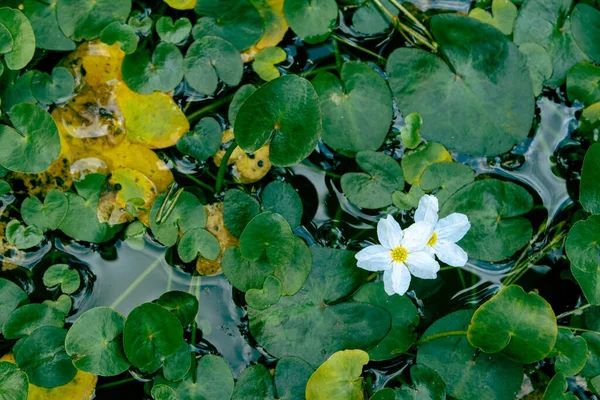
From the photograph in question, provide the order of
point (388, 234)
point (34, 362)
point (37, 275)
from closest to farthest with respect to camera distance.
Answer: point (388, 234) → point (34, 362) → point (37, 275)

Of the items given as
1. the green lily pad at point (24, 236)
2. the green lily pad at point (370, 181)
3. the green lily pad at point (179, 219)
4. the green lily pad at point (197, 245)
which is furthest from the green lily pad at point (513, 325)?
the green lily pad at point (24, 236)

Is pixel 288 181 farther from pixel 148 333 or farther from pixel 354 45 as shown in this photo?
pixel 148 333

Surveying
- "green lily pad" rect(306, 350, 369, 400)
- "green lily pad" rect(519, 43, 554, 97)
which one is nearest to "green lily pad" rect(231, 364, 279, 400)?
"green lily pad" rect(306, 350, 369, 400)

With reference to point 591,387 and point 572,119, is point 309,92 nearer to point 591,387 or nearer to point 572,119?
point 572,119

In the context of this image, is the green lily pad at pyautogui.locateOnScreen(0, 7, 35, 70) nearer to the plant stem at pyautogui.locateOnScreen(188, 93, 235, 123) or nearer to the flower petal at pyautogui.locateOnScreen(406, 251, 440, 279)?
the plant stem at pyautogui.locateOnScreen(188, 93, 235, 123)

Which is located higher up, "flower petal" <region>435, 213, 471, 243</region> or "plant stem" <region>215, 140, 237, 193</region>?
"plant stem" <region>215, 140, 237, 193</region>

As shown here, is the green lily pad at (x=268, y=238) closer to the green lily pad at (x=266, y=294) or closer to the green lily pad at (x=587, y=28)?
the green lily pad at (x=266, y=294)

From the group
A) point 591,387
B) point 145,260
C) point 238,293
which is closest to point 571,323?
point 591,387
